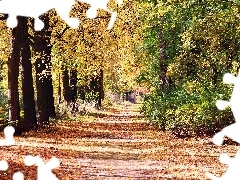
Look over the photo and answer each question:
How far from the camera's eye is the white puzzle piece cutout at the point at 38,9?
449 cm

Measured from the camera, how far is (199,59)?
18719 mm

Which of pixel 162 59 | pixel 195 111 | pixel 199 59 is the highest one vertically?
pixel 162 59

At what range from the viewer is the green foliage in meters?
→ 17.0

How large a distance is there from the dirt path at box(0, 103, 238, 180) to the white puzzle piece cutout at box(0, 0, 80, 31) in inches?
177

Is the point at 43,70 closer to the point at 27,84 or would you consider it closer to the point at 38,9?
the point at 27,84

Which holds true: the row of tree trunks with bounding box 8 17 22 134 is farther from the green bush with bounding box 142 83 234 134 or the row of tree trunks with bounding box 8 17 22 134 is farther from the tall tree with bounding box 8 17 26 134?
the green bush with bounding box 142 83 234 134

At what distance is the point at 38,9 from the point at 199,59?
14.4 meters

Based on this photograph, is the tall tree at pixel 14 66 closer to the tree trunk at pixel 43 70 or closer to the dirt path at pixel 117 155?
the dirt path at pixel 117 155

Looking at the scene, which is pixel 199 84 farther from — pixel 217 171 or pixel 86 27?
pixel 217 171

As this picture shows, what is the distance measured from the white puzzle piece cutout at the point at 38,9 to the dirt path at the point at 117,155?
4.49 meters

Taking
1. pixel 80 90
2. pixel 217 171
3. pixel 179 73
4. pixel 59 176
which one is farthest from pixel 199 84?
pixel 80 90

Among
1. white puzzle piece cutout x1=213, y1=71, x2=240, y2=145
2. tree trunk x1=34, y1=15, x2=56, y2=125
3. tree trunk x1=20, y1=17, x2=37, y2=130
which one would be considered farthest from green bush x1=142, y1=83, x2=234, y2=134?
white puzzle piece cutout x1=213, y1=71, x2=240, y2=145

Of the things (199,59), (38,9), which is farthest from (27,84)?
(38,9)

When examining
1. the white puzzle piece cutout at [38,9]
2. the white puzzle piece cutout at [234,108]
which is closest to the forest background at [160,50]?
the white puzzle piece cutout at [234,108]
